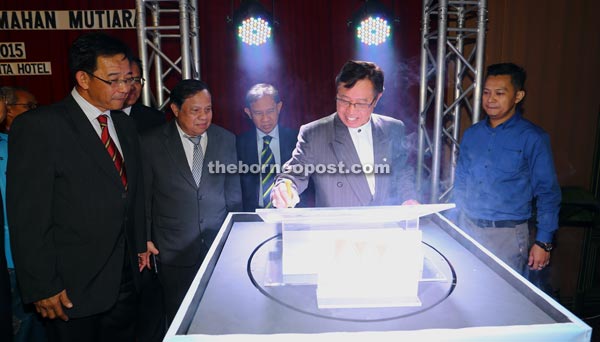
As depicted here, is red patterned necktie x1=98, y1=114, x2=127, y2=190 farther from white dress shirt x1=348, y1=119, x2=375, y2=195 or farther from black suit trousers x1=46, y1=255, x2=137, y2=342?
white dress shirt x1=348, y1=119, x2=375, y2=195

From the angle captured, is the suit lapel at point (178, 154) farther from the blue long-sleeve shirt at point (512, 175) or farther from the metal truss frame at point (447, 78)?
the metal truss frame at point (447, 78)

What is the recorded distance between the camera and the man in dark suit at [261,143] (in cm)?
328

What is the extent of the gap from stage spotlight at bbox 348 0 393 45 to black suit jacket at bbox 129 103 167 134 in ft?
7.62

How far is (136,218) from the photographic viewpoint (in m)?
2.19

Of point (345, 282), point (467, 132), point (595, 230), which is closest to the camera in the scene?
point (345, 282)

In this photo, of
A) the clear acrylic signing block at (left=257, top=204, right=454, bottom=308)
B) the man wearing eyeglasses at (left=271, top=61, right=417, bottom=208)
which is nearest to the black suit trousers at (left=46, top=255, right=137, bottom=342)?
the man wearing eyeglasses at (left=271, top=61, right=417, bottom=208)

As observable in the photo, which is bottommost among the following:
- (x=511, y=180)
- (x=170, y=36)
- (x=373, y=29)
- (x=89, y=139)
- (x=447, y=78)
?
(x=511, y=180)

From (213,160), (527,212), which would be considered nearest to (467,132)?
(527,212)

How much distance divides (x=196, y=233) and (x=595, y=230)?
373 cm

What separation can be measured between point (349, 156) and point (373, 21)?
2432 mm

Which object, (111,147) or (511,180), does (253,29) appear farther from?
(511,180)

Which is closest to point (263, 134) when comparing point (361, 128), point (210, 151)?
point (210, 151)

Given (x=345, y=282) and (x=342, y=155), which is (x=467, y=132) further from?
(x=345, y=282)

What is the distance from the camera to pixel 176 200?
255cm
